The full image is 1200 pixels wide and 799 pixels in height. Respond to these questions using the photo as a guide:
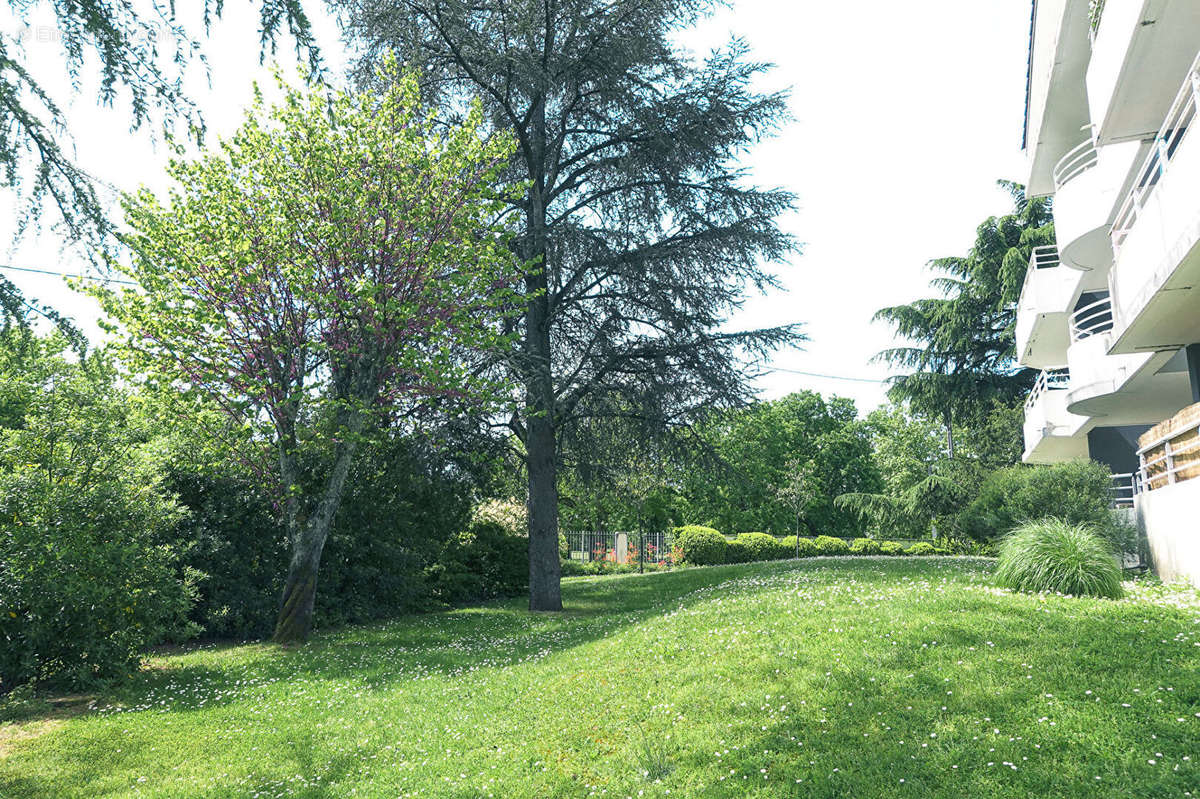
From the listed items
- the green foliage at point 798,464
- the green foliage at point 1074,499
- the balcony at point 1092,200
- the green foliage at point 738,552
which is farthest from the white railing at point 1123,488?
the green foliage at point 798,464

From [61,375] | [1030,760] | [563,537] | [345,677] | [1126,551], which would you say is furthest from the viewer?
[563,537]

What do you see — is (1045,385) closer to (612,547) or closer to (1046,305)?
(1046,305)

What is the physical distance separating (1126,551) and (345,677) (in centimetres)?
1371

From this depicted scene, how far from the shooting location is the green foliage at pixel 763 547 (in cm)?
3203

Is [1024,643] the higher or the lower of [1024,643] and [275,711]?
the higher

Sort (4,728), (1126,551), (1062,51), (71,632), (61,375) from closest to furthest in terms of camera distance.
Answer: (4,728) → (71,632) → (1126,551) → (1062,51) → (61,375)

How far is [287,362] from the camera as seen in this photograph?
14.4 m

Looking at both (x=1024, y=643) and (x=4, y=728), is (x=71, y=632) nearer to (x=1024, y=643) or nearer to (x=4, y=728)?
(x=4, y=728)

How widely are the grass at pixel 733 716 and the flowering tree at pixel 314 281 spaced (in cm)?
488

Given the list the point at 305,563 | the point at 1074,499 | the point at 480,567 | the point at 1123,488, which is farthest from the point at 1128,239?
the point at 480,567

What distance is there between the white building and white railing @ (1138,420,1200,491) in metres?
0.03

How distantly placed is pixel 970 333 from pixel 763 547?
14.4m

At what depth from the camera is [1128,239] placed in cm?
1198

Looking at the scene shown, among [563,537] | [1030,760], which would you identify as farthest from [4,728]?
[563,537]
